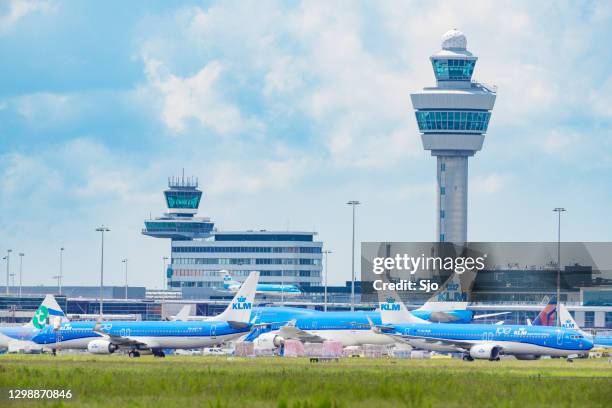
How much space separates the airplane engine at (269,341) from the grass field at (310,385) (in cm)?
4015

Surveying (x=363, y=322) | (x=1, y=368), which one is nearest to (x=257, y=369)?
(x=1, y=368)

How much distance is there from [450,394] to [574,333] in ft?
200

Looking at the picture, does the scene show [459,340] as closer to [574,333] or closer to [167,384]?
[574,333]

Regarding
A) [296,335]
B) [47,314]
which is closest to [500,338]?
[296,335]

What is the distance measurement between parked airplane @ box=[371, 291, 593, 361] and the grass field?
20.5 m

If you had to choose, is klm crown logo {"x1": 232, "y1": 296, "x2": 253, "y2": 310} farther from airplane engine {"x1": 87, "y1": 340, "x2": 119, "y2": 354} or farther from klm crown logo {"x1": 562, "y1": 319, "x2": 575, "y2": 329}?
klm crown logo {"x1": 562, "y1": 319, "x2": 575, "y2": 329}

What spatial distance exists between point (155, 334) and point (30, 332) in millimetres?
32566

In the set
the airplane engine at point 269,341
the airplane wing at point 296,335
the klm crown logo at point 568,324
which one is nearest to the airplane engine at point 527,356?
the airplane wing at point 296,335

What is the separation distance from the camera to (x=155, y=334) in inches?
5689

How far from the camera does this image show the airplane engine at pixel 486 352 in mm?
138125

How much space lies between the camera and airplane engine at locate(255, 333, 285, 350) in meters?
156

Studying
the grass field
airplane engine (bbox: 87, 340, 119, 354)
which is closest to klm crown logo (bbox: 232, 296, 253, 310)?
airplane engine (bbox: 87, 340, 119, 354)

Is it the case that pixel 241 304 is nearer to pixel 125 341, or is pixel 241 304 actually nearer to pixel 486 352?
pixel 125 341

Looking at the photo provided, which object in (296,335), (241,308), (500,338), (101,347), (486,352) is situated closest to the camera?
(486,352)
